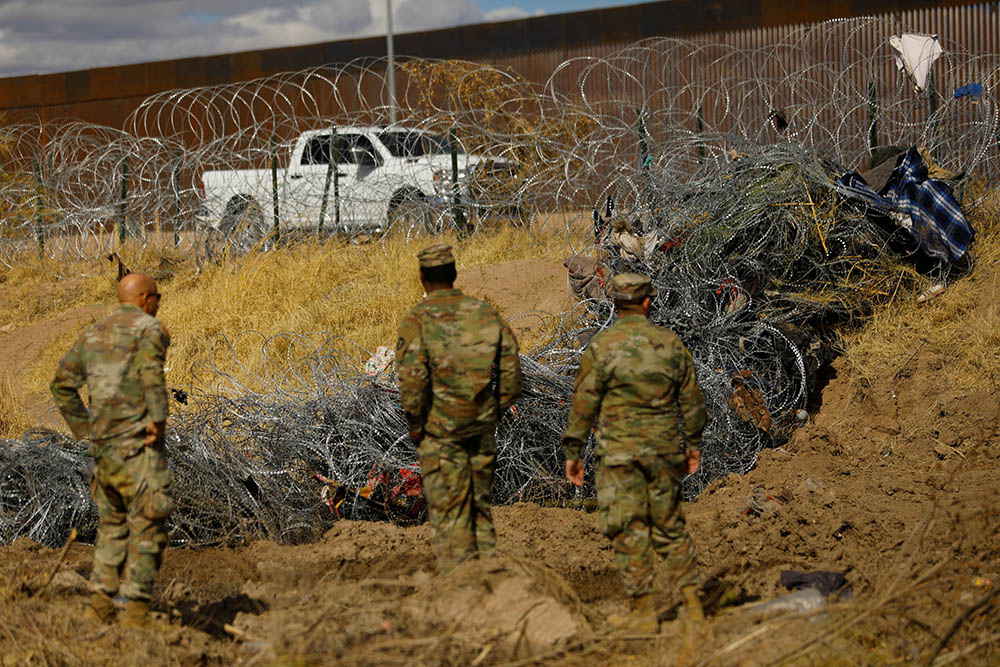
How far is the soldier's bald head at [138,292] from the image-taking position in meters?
4.80

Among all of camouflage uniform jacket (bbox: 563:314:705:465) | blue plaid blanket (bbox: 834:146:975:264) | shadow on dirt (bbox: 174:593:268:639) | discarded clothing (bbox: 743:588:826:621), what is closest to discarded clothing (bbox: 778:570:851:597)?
discarded clothing (bbox: 743:588:826:621)

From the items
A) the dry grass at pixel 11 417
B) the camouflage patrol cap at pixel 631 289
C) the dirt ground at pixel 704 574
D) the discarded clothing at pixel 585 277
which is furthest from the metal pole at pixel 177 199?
the camouflage patrol cap at pixel 631 289

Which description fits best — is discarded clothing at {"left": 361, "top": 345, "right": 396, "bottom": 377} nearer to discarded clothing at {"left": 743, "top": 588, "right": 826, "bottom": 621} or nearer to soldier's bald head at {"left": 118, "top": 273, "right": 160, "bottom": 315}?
soldier's bald head at {"left": 118, "top": 273, "right": 160, "bottom": 315}

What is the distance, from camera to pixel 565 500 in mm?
7055

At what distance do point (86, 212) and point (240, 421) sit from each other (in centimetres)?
645

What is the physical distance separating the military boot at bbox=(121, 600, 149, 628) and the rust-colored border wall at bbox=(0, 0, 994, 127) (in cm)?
1653

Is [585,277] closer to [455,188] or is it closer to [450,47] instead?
[455,188]

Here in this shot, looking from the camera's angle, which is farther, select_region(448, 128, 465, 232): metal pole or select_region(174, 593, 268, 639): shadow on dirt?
select_region(448, 128, 465, 232): metal pole

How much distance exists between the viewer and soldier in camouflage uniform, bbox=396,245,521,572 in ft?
16.0

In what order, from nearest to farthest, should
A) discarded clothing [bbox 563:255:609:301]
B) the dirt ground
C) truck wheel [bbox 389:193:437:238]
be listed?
the dirt ground, discarded clothing [bbox 563:255:609:301], truck wheel [bbox 389:193:437:238]

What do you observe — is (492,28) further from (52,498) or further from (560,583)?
(560,583)

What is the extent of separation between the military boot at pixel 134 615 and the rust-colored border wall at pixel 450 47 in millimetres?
16533

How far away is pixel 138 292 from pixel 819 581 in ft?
11.2

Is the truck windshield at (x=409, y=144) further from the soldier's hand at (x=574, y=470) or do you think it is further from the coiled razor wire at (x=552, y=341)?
the soldier's hand at (x=574, y=470)
